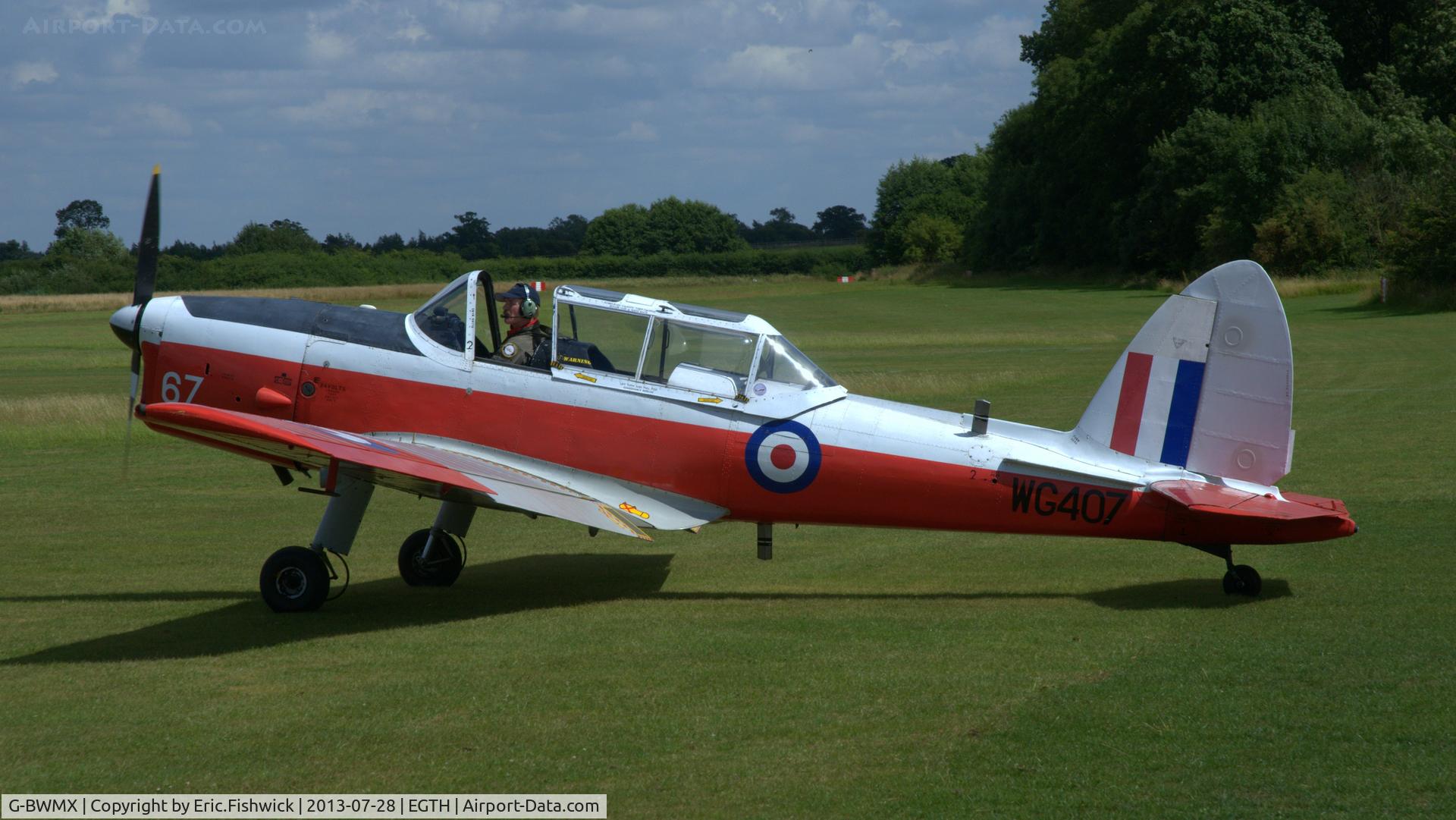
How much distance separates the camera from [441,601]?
8984mm

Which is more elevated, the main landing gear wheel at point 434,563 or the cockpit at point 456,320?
the cockpit at point 456,320

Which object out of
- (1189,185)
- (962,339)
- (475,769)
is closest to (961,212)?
(1189,185)

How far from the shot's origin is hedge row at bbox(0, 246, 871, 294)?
74.8 metres

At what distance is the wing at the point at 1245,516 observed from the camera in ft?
23.9

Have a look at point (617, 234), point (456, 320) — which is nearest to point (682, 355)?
point (456, 320)

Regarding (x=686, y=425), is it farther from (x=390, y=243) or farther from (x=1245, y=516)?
(x=390, y=243)

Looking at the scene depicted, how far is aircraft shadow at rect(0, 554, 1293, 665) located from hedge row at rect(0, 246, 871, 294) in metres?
62.6

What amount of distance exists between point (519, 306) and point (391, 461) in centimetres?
181

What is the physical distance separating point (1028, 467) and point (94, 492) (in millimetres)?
10885

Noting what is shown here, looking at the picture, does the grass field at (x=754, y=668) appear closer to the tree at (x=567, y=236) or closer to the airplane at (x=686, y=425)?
the airplane at (x=686, y=425)

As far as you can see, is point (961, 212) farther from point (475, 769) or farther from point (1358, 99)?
point (475, 769)

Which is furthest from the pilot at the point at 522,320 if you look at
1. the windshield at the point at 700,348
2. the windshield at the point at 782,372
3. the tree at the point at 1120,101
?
the tree at the point at 1120,101

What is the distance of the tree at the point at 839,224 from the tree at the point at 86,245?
372 ft

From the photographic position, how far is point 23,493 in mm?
13938
